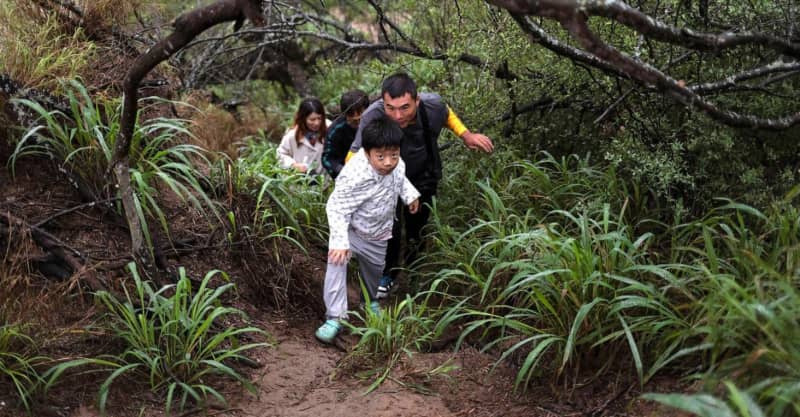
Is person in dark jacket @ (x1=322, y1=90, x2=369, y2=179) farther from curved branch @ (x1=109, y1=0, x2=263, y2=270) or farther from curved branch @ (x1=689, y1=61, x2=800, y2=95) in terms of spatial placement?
curved branch @ (x1=689, y1=61, x2=800, y2=95)

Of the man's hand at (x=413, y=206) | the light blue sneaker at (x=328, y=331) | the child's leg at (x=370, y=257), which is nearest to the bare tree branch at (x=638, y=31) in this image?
the man's hand at (x=413, y=206)

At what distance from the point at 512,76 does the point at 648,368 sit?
9.40 ft

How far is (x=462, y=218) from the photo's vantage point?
4949 millimetres

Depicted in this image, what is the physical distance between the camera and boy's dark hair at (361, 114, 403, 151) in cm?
402

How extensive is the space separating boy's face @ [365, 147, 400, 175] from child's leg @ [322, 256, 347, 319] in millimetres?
589

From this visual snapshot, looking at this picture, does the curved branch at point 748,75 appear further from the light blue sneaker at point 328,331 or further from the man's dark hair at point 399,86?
the light blue sneaker at point 328,331

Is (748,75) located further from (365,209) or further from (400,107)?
(365,209)

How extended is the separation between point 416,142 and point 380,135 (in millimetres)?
728

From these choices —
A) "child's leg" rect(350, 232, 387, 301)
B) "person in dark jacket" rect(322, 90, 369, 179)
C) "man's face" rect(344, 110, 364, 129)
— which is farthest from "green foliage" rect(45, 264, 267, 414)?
"man's face" rect(344, 110, 364, 129)

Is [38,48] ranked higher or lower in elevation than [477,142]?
higher

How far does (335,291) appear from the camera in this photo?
13.5 ft

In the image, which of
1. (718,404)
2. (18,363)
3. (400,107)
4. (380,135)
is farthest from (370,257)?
(718,404)

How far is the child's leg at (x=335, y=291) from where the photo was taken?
4.11m

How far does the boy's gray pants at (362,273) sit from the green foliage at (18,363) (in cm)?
149
